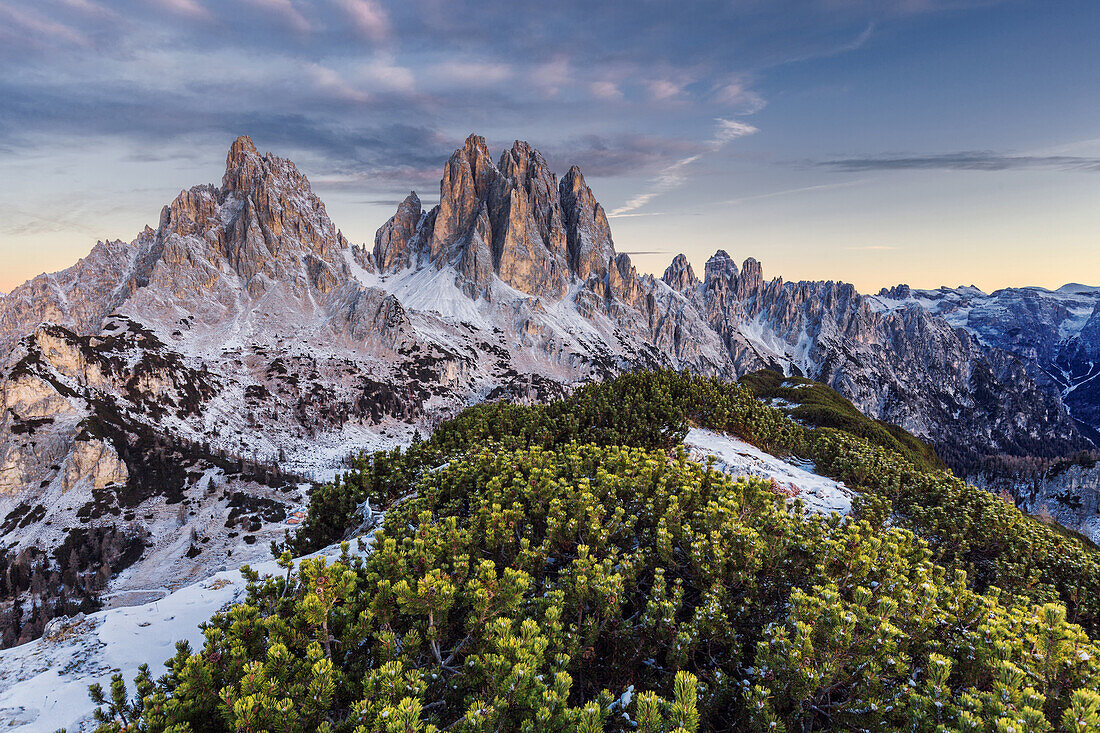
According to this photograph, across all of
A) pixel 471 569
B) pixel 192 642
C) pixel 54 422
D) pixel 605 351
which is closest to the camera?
pixel 471 569

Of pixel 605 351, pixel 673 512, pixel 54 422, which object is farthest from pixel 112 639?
pixel 605 351

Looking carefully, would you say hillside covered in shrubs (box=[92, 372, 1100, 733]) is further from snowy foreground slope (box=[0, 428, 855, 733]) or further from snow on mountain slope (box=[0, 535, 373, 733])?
snowy foreground slope (box=[0, 428, 855, 733])

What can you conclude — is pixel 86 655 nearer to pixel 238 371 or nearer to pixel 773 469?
pixel 773 469

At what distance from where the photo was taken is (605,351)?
193500 mm

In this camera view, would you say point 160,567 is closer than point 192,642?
No

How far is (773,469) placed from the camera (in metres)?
15.4

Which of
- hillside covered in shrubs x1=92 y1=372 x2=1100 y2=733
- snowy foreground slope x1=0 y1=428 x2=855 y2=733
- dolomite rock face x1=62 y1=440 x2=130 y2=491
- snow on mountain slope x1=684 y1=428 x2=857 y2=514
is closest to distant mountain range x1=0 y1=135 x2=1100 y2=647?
dolomite rock face x1=62 y1=440 x2=130 y2=491

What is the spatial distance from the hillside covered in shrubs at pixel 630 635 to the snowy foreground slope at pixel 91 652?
7.59 feet

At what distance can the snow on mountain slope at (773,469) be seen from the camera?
512 inches

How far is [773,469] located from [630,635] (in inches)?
474

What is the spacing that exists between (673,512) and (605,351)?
188 meters

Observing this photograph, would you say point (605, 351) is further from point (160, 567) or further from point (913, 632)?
point (913, 632)

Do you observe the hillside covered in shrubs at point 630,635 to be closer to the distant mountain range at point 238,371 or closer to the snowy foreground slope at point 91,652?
the snowy foreground slope at point 91,652

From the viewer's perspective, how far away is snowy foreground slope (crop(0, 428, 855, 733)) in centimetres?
696
